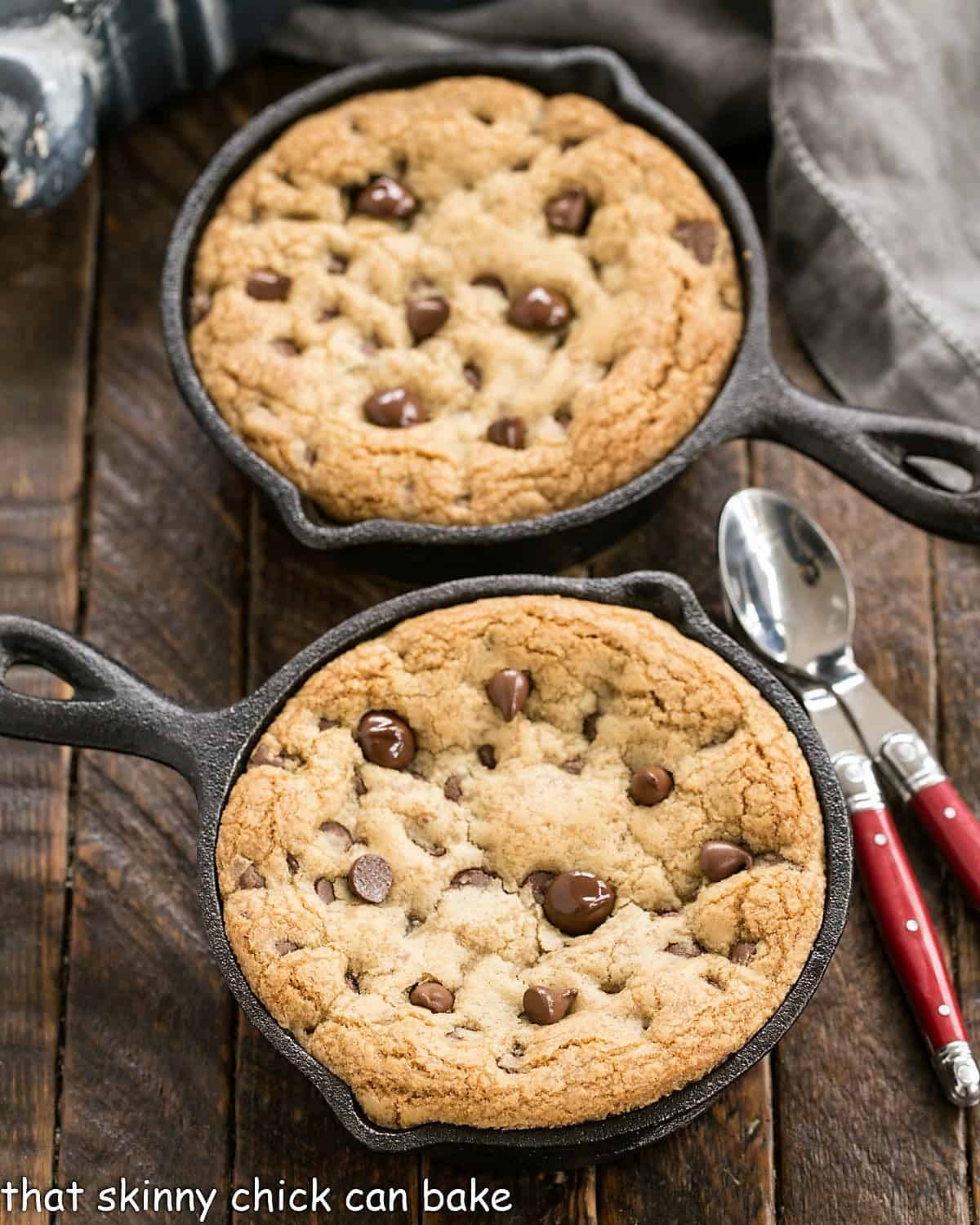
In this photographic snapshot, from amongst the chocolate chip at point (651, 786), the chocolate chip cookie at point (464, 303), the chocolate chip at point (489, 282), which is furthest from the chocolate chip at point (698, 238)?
the chocolate chip at point (651, 786)

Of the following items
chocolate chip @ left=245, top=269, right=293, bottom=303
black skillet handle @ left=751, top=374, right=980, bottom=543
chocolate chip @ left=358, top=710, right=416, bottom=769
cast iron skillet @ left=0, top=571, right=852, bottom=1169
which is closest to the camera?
cast iron skillet @ left=0, top=571, right=852, bottom=1169

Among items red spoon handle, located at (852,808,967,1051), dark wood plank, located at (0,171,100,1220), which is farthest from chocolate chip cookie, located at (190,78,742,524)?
red spoon handle, located at (852,808,967,1051)

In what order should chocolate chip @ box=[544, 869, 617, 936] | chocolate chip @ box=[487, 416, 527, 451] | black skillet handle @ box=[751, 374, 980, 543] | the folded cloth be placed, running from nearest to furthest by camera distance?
chocolate chip @ box=[544, 869, 617, 936] → black skillet handle @ box=[751, 374, 980, 543] → chocolate chip @ box=[487, 416, 527, 451] → the folded cloth

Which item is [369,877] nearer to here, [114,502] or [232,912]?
[232,912]

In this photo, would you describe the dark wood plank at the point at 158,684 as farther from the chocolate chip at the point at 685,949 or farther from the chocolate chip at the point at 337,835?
the chocolate chip at the point at 685,949

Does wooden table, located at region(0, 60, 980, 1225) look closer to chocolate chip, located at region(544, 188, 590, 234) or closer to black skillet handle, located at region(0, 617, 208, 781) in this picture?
black skillet handle, located at region(0, 617, 208, 781)

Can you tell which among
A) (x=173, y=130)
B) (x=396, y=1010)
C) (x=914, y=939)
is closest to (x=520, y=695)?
(x=396, y=1010)

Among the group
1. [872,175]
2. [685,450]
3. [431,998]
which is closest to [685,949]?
[431,998]
